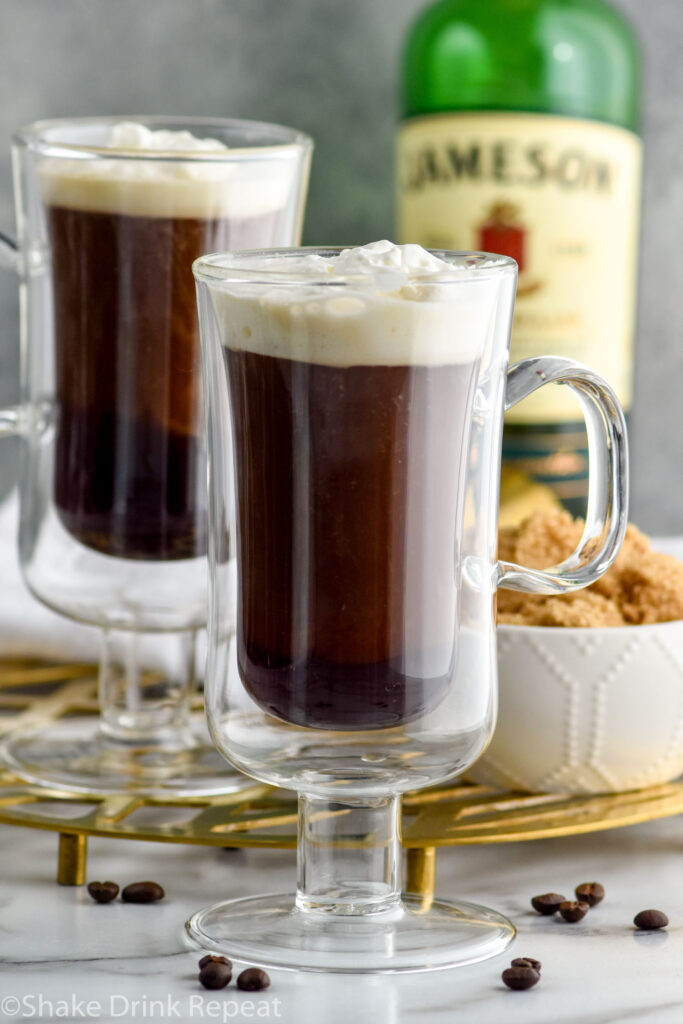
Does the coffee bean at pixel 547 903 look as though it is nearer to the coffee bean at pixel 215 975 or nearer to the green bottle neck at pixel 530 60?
the coffee bean at pixel 215 975

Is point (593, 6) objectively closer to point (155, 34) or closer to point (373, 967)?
point (155, 34)

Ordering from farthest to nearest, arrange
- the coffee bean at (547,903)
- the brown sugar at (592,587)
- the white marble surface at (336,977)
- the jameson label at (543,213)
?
the jameson label at (543,213)
the brown sugar at (592,587)
the coffee bean at (547,903)
the white marble surface at (336,977)

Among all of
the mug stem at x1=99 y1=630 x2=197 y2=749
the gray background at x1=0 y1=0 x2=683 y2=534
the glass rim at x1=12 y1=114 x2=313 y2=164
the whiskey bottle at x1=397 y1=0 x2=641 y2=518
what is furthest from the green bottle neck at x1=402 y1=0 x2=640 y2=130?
the mug stem at x1=99 y1=630 x2=197 y2=749

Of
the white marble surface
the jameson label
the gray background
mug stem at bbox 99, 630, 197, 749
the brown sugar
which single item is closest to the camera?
the white marble surface

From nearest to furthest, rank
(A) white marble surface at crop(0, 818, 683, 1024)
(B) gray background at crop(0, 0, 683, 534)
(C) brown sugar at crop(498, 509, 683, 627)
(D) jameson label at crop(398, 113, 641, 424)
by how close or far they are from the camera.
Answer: (A) white marble surface at crop(0, 818, 683, 1024), (C) brown sugar at crop(498, 509, 683, 627), (D) jameson label at crop(398, 113, 641, 424), (B) gray background at crop(0, 0, 683, 534)

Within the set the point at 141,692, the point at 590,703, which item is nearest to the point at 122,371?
the point at 141,692

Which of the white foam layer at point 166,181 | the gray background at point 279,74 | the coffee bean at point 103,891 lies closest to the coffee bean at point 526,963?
the coffee bean at point 103,891

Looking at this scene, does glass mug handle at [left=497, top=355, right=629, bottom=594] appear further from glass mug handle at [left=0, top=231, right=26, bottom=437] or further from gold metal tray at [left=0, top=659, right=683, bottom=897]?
glass mug handle at [left=0, top=231, right=26, bottom=437]

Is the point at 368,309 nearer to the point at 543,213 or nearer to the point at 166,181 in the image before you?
the point at 166,181
